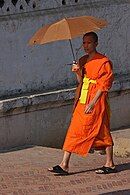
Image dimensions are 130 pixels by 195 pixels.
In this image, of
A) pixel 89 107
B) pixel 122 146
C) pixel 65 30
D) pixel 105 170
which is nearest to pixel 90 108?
pixel 89 107

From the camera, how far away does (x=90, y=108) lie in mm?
7727

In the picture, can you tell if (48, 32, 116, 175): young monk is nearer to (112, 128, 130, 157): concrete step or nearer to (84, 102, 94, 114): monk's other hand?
(84, 102, 94, 114): monk's other hand

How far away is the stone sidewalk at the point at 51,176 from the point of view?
23.8ft

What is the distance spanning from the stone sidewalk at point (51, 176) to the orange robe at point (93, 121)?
13.0 inches

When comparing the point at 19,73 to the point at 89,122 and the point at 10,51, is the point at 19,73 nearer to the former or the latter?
the point at 10,51

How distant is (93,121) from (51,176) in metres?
0.73

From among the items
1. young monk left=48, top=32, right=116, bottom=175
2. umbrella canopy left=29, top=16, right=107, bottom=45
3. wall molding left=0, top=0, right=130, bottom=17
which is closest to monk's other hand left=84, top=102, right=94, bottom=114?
young monk left=48, top=32, right=116, bottom=175

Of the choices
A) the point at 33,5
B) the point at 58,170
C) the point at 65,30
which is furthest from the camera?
the point at 33,5

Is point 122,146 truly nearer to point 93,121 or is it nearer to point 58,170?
point 93,121

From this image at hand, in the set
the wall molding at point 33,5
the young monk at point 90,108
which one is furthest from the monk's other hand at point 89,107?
the wall molding at point 33,5

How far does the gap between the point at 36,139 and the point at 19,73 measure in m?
0.86

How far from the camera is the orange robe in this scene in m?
7.70

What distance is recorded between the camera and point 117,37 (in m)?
9.90

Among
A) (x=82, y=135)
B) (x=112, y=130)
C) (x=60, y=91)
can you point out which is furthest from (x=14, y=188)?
(x=112, y=130)
